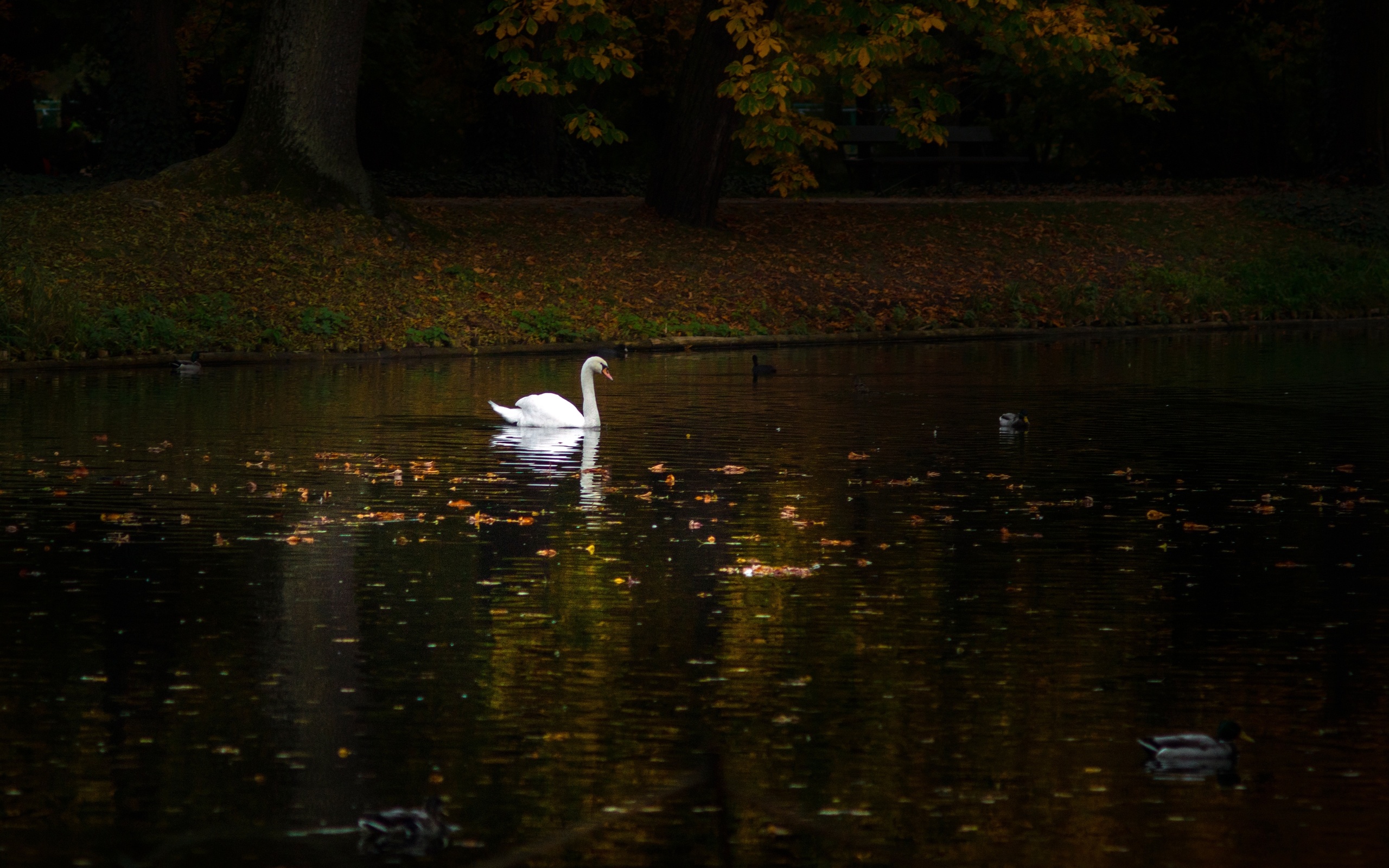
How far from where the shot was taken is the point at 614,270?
31234 millimetres

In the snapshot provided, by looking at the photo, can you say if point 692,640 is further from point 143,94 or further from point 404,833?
point 143,94

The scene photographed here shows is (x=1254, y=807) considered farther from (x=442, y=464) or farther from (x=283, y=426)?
(x=283, y=426)

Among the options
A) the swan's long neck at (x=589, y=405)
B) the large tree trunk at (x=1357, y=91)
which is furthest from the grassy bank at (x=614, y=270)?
the swan's long neck at (x=589, y=405)

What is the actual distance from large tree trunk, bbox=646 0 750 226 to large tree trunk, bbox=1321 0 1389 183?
13740 mm

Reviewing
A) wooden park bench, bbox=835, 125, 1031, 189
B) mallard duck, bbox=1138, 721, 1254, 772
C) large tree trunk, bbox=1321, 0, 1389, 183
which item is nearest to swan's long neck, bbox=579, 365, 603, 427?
mallard duck, bbox=1138, 721, 1254, 772

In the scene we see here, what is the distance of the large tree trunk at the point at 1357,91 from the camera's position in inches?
1582

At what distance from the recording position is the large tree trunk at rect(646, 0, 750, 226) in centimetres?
3372

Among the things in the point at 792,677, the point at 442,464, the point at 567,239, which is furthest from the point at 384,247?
the point at 792,677

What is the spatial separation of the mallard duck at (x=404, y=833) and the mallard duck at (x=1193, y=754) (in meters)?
2.57

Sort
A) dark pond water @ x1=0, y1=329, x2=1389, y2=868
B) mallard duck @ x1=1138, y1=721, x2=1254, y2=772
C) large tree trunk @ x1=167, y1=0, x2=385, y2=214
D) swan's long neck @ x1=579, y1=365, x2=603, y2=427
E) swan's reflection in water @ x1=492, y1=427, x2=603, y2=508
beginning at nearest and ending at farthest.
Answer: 1. dark pond water @ x1=0, y1=329, x2=1389, y2=868
2. mallard duck @ x1=1138, y1=721, x2=1254, y2=772
3. swan's reflection in water @ x1=492, y1=427, x2=603, y2=508
4. swan's long neck @ x1=579, y1=365, x2=603, y2=427
5. large tree trunk @ x1=167, y1=0, x2=385, y2=214

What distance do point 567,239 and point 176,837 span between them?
2641 cm

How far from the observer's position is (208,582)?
10.7m

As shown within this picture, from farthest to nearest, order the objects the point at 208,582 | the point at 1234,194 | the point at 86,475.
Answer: the point at 1234,194
the point at 86,475
the point at 208,582

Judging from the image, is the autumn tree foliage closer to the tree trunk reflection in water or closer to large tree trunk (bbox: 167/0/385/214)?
large tree trunk (bbox: 167/0/385/214)
